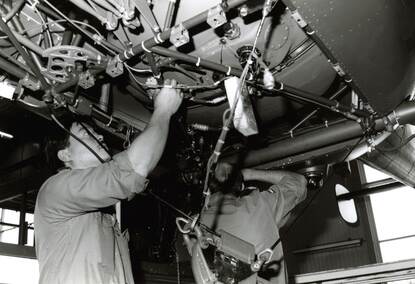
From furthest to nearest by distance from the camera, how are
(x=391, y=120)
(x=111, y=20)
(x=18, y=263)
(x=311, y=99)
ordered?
(x=18, y=263), (x=391, y=120), (x=311, y=99), (x=111, y=20)

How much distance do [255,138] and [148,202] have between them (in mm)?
1767

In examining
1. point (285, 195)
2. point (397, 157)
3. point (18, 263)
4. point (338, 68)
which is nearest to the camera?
point (338, 68)

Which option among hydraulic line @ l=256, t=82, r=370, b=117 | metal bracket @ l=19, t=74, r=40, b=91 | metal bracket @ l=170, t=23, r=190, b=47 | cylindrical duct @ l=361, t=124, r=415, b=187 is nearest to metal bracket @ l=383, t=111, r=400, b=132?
hydraulic line @ l=256, t=82, r=370, b=117

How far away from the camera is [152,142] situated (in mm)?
1756

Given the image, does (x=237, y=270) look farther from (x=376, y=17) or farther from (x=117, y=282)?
(x=376, y=17)

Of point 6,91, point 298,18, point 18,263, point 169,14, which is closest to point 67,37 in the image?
point 6,91

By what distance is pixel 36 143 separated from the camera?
4094 mm

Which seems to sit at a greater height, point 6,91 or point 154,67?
point 154,67

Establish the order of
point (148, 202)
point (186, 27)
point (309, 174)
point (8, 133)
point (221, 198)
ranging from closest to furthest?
point (186, 27), point (221, 198), point (309, 174), point (8, 133), point (148, 202)

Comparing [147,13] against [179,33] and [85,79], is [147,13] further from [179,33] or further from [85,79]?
[85,79]

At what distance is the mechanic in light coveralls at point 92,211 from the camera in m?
1.68

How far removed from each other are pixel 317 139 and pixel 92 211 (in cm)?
165

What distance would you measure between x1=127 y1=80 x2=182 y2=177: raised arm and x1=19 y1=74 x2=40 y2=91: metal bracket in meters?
0.57

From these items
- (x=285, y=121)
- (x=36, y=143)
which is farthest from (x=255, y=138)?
(x=36, y=143)
